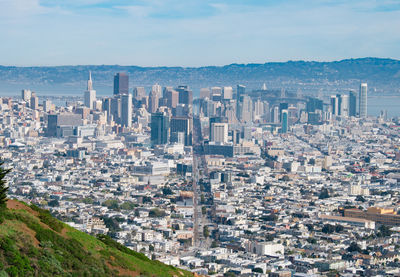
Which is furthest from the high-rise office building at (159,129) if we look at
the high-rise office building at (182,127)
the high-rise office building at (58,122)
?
the high-rise office building at (58,122)

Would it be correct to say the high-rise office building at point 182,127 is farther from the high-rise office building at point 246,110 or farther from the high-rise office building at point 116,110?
the high-rise office building at point 246,110

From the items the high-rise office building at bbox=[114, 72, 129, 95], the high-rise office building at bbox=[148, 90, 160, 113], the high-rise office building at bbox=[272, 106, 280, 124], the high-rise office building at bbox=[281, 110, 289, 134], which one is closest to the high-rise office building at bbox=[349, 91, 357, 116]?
the high-rise office building at bbox=[272, 106, 280, 124]

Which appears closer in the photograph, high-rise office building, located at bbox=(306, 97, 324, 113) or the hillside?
→ the hillside

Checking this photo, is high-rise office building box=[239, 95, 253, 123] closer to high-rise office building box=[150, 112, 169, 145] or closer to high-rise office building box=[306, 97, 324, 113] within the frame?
high-rise office building box=[306, 97, 324, 113]

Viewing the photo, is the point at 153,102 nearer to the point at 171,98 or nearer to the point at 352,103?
the point at 171,98

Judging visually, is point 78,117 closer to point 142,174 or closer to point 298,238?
point 142,174

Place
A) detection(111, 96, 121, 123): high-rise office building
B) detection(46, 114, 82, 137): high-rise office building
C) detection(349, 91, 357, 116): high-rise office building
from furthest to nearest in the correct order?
1. detection(349, 91, 357, 116): high-rise office building
2. detection(111, 96, 121, 123): high-rise office building
3. detection(46, 114, 82, 137): high-rise office building
